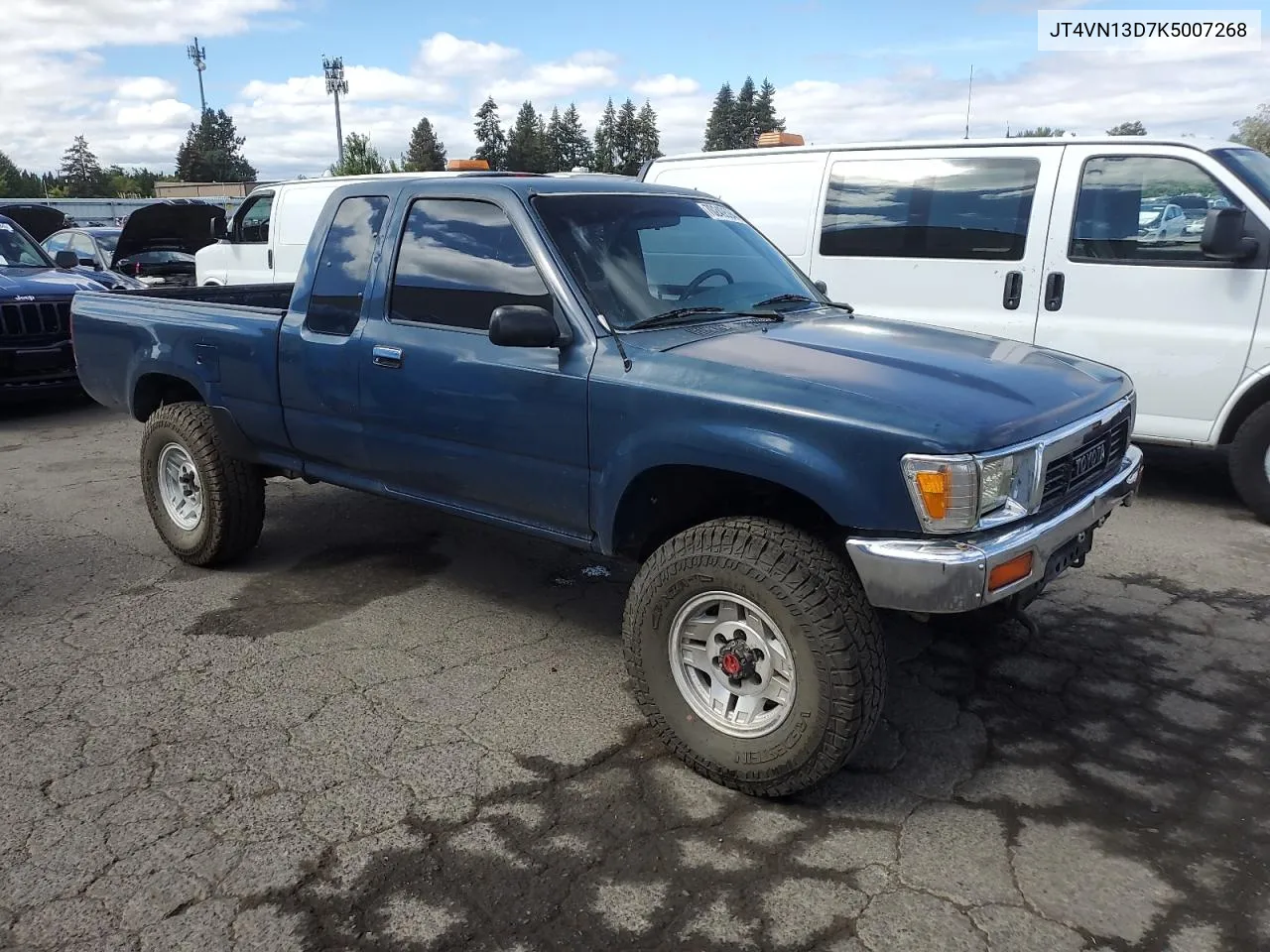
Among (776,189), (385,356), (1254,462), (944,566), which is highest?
(776,189)

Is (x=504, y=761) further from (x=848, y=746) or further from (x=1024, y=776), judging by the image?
(x=1024, y=776)

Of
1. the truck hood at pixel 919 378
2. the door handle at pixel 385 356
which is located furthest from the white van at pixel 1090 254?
the door handle at pixel 385 356

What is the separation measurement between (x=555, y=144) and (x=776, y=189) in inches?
4247

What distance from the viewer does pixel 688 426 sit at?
3.20 m

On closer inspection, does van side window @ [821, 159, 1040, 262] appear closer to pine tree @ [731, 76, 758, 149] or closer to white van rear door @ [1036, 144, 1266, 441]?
white van rear door @ [1036, 144, 1266, 441]

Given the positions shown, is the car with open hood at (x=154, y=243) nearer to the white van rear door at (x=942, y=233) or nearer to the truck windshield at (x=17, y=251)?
A: the truck windshield at (x=17, y=251)

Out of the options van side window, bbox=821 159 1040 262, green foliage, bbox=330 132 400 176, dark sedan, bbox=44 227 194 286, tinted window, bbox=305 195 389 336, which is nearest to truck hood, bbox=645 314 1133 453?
tinted window, bbox=305 195 389 336

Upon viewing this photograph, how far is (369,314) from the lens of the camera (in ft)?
13.8

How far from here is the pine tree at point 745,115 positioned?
106 m

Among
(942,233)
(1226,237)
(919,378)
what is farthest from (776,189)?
(919,378)

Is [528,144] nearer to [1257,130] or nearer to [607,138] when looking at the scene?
[607,138]

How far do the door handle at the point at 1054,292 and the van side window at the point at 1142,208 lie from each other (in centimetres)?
14

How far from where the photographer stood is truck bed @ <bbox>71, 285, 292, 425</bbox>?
4641 millimetres

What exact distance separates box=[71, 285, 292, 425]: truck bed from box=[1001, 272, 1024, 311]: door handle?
4.39 metres
